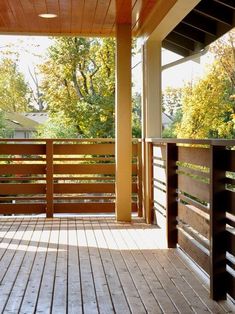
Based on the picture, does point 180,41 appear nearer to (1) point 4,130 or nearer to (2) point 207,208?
(2) point 207,208

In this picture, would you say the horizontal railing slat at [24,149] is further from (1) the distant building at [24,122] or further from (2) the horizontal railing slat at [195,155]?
(1) the distant building at [24,122]

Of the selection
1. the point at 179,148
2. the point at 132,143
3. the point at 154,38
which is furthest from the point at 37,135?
the point at 179,148

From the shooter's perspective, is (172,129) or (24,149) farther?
(172,129)

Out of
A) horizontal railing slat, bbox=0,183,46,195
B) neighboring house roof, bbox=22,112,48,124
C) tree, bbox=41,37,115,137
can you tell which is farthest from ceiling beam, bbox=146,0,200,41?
neighboring house roof, bbox=22,112,48,124

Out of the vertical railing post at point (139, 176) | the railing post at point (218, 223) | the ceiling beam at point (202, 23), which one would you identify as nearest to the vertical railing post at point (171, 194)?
the railing post at point (218, 223)

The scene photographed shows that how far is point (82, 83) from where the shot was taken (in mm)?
13570

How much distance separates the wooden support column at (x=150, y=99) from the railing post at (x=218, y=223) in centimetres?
321

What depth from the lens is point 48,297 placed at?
140 inches

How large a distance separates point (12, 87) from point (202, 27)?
8283 mm

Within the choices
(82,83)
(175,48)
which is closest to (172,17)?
(175,48)

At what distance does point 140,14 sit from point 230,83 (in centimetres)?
528

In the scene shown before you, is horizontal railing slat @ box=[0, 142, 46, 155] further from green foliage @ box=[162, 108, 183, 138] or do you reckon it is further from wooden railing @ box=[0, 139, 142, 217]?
green foliage @ box=[162, 108, 183, 138]

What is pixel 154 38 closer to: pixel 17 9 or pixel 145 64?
pixel 145 64

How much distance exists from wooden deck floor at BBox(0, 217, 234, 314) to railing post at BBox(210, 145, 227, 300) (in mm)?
117
